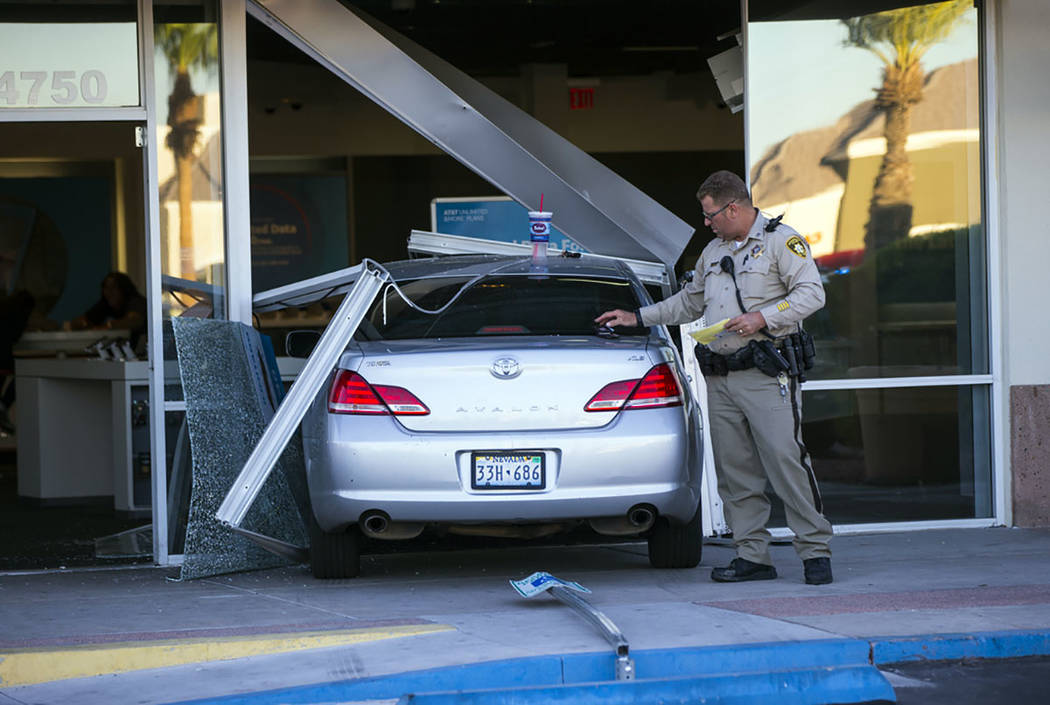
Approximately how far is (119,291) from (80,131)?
4.64 m

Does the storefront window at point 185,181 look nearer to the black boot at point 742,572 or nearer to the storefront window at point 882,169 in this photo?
the black boot at point 742,572

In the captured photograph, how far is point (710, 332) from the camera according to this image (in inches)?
257

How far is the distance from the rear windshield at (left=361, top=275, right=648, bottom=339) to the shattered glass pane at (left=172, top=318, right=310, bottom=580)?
0.92 metres

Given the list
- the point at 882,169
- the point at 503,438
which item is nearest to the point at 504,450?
the point at 503,438

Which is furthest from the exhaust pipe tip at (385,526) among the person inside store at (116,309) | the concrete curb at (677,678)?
the person inside store at (116,309)

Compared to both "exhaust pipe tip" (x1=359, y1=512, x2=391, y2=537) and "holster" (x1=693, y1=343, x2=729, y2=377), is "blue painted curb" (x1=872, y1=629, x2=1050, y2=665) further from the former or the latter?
"exhaust pipe tip" (x1=359, y1=512, x2=391, y2=537)

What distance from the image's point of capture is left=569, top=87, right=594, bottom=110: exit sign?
1595 centimetres

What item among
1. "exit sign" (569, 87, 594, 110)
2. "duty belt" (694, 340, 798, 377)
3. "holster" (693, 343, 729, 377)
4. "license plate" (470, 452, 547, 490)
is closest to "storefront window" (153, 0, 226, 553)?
"license plate" (470, 452, 547, 490)

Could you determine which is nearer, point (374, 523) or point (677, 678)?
point (677, 678)

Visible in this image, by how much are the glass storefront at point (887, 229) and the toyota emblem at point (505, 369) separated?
2.79m

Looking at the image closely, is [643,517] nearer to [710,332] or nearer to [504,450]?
[504,450]

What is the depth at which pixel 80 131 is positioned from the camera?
17250 millimetres

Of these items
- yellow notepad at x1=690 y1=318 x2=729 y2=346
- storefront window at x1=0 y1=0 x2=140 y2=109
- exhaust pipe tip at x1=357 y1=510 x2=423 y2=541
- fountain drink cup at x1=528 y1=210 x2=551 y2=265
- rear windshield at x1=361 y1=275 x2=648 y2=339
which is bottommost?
exhaust pipe tip at x1=357 y1=510 x2=423 y2=541

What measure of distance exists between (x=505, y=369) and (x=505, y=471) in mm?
456
